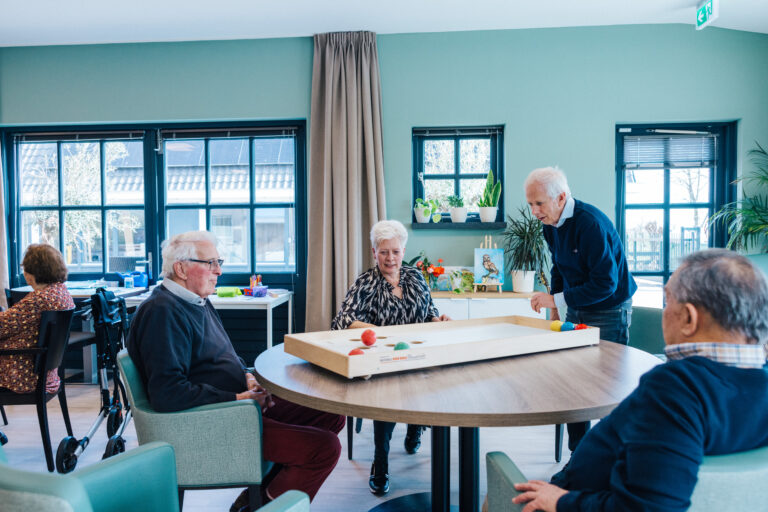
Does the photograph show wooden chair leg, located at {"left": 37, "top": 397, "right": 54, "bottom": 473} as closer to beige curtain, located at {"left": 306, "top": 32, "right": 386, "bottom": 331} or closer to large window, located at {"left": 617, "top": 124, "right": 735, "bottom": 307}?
beige curtain, located at {"left": 306, "top": 32, "right": 386, "bottom": 331}

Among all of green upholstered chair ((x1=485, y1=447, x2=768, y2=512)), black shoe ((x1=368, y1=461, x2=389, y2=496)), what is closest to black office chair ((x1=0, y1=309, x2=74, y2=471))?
black shoe ((x1=368, y1=461, x2=389, y2=496))

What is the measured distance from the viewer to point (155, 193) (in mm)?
4336

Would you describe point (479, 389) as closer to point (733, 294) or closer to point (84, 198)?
point (733, 294)

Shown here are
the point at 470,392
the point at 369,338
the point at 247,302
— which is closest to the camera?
the point at 470,392

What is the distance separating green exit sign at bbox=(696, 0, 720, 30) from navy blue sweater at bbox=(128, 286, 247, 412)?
372cm

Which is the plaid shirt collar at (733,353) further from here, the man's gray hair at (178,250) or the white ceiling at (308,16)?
the white ceiling at (308,16)

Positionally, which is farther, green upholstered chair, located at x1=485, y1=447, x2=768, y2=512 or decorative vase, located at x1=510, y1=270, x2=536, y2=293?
decorative vase, located at x1=510, y1=270, x2=536, y2=293

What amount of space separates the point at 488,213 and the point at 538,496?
3126 mm

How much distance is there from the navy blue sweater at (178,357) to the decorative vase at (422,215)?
2.50 meters

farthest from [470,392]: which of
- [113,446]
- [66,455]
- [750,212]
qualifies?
[750,212]

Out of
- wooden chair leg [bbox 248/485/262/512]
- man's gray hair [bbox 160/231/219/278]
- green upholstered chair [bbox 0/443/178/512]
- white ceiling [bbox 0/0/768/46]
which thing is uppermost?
white ceiling [bbox 0/0/768/46]

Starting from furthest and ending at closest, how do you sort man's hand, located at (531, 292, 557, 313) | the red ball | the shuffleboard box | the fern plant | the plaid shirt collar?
the fern plant < man's hand, located at (531, 292, 557, 313) < the red ball < the shuffleboard box < the plaid shirt collar

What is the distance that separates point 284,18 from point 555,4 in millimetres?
1960

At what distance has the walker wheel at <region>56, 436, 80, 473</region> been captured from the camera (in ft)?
7.71
